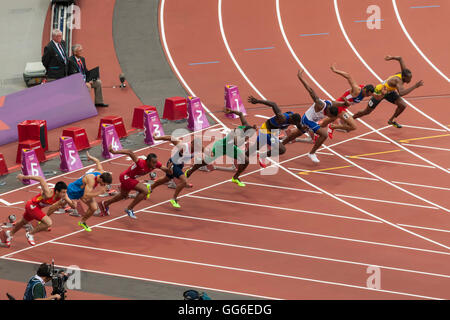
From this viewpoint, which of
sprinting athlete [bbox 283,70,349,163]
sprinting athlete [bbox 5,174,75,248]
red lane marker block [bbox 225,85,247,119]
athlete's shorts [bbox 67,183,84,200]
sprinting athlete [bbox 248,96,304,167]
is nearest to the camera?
sprinting athlete [bbox 5,174,75,248]

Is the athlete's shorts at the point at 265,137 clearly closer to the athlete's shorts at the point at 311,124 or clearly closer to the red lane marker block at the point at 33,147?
the athlete's shorts at the point at 311,124

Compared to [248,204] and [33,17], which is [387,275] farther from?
[33,17]

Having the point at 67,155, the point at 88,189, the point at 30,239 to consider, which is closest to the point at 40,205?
the point at 30,239

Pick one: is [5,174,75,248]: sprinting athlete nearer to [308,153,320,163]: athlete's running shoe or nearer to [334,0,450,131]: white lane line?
[308,153,320,163]: athlete's running shoe

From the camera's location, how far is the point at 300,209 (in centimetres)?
1528

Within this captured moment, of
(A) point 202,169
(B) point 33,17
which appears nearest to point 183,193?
(A) point 202,169

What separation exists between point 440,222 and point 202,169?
4990 mm

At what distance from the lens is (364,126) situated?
1916 centimetres

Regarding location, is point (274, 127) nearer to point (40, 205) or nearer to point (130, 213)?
point (130, 213)

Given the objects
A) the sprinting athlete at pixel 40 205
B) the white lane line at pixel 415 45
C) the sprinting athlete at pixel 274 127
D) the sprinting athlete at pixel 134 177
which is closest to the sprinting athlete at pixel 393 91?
the sprinting athlete at pixel 274 127

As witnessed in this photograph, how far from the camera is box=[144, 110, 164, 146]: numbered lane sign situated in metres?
17.9

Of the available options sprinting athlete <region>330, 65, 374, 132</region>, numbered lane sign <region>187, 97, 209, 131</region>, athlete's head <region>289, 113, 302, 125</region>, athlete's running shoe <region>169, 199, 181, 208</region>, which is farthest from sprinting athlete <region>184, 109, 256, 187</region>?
sprinting athlete <region>330, 65, 374, 132</region>

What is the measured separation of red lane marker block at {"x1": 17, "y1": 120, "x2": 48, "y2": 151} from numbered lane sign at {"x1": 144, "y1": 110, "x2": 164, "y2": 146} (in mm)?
2144

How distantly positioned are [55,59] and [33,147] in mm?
3330
